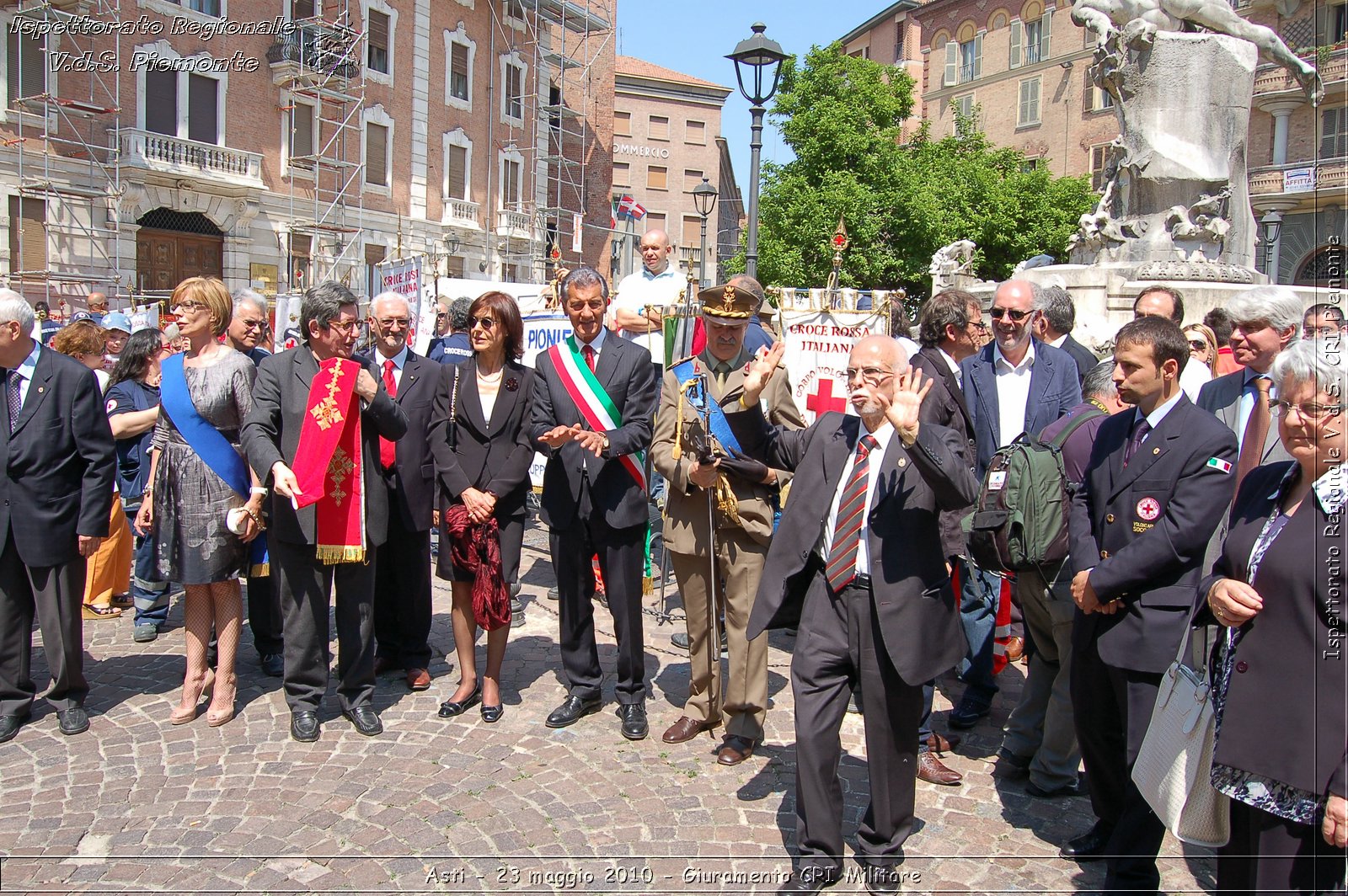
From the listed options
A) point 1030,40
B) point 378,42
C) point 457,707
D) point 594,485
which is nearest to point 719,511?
point 594,485

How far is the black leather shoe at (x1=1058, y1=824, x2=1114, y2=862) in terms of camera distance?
3752 millimetres

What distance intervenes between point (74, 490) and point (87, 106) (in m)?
22.6

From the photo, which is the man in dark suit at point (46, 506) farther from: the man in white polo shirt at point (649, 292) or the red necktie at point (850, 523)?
the red necktie at point (850, 523)

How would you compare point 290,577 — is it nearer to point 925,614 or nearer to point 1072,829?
point 925,614

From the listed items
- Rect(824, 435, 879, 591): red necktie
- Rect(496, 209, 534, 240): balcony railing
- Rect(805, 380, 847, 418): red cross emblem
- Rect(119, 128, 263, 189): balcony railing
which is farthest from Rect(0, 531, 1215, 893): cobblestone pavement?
Rect(496, 209, 534, 240): balcony railing

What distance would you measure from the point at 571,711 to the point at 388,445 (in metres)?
1.88

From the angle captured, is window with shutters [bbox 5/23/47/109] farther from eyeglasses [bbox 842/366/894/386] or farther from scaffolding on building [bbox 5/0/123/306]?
eyeglasses [bbox 842/366/894/386]

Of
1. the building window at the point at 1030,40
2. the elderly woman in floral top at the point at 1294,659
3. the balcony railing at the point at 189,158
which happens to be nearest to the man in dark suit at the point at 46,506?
the elderly woman in floral top at the point at 1294,659

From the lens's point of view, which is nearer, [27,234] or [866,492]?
[866,492]

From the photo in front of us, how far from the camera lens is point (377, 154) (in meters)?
32.7

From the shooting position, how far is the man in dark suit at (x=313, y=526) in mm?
4777

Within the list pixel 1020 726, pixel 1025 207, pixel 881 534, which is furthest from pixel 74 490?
pixel 1025 207

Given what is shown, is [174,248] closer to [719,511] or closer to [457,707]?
[457,707]

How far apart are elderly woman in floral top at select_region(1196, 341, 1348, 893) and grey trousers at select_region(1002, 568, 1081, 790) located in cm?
153
